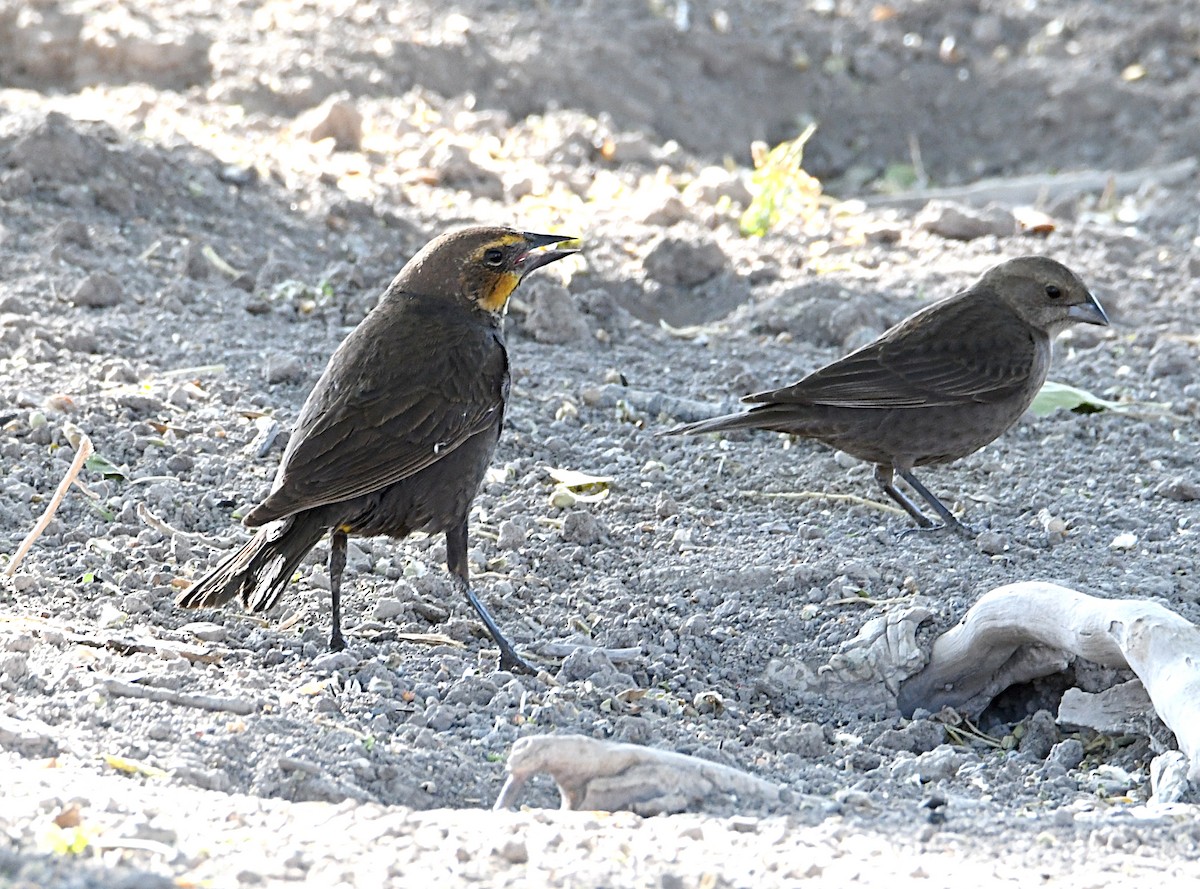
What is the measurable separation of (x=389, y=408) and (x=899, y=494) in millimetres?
1955

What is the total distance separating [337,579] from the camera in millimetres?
4723

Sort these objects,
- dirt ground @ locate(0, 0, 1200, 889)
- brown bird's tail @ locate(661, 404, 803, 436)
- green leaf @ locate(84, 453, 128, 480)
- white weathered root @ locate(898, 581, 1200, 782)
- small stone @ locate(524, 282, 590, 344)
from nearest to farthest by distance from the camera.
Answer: dirt ground @ locate(0, 0, 1200, 889) → white weathered root @ locate(898, 581, 1200, 782) → green leaf @ locate(84, 453, 128, 480) → brown bird's tail @ locate(661, 404, 803, 436) → small stone @ locate(524, 282, 590, 344)

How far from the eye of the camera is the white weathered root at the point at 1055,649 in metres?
3.98

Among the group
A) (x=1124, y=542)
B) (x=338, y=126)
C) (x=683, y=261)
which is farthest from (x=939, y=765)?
(x=338, y=126)

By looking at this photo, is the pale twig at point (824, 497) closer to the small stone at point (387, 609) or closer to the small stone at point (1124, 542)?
the small stone at point (1124, 542)

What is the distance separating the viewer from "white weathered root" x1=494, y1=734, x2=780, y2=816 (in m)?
3.54

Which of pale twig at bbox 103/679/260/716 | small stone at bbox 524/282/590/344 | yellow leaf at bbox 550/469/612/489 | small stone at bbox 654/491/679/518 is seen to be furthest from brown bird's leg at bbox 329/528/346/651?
small stone at bbox 524/282/590/344

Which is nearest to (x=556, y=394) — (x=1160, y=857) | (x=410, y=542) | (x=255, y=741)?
(x=410, y=542)

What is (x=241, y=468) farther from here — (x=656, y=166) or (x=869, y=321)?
(x=656, y=166)

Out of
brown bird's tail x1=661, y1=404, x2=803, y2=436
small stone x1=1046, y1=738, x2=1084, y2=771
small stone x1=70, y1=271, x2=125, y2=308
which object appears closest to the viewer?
small stone x1=1046, y1=738, x2=1084, y2=771

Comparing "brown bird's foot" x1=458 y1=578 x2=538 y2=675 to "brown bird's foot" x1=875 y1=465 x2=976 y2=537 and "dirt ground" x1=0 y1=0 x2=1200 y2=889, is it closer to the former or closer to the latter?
"dirt ground" x1=0 y1=0 x2=1200 y2=889

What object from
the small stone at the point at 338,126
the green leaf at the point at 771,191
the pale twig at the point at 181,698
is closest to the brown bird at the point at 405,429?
the pale twig at the point at 181,698

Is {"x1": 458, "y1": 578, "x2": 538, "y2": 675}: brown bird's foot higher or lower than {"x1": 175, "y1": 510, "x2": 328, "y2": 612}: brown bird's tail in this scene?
lower

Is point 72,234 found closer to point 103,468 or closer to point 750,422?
point 103,468
